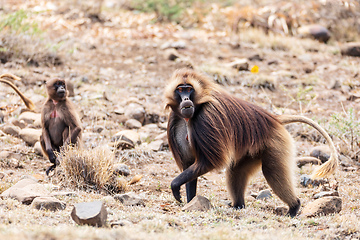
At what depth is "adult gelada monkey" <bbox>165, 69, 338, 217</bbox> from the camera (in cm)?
497

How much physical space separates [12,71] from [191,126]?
633 cm

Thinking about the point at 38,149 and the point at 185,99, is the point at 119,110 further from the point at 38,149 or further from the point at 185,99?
the point at 185,99

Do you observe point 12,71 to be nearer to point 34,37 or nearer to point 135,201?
point 34,37

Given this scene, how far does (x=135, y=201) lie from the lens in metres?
5.22

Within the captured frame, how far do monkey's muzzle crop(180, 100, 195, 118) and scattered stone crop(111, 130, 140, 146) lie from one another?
3.00 m

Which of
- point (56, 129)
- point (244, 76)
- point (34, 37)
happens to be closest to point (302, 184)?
point (56, 129)

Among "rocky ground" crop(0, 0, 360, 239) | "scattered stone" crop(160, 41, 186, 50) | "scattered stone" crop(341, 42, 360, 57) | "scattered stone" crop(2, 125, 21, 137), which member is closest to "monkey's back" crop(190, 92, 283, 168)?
"rocky ground" crop(0, 0, 360, 239)

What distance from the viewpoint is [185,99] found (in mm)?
4922

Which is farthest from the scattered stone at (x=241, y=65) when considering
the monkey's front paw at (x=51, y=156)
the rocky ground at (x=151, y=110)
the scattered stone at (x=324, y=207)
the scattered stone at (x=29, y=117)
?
the scattered stone at (x=324, y=207)

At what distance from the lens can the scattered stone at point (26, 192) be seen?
16.1ft

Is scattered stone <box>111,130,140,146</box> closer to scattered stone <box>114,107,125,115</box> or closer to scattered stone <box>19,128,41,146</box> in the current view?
scattered stone <box>114,107,125,115</box>

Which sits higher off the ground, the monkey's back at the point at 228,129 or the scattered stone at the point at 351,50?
the monkey's back at the point at 228,129

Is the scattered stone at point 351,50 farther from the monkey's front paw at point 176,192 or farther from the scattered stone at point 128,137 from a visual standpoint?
the monkey's front paw at point 176,192

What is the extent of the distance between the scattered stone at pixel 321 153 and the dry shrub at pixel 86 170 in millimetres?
3630
